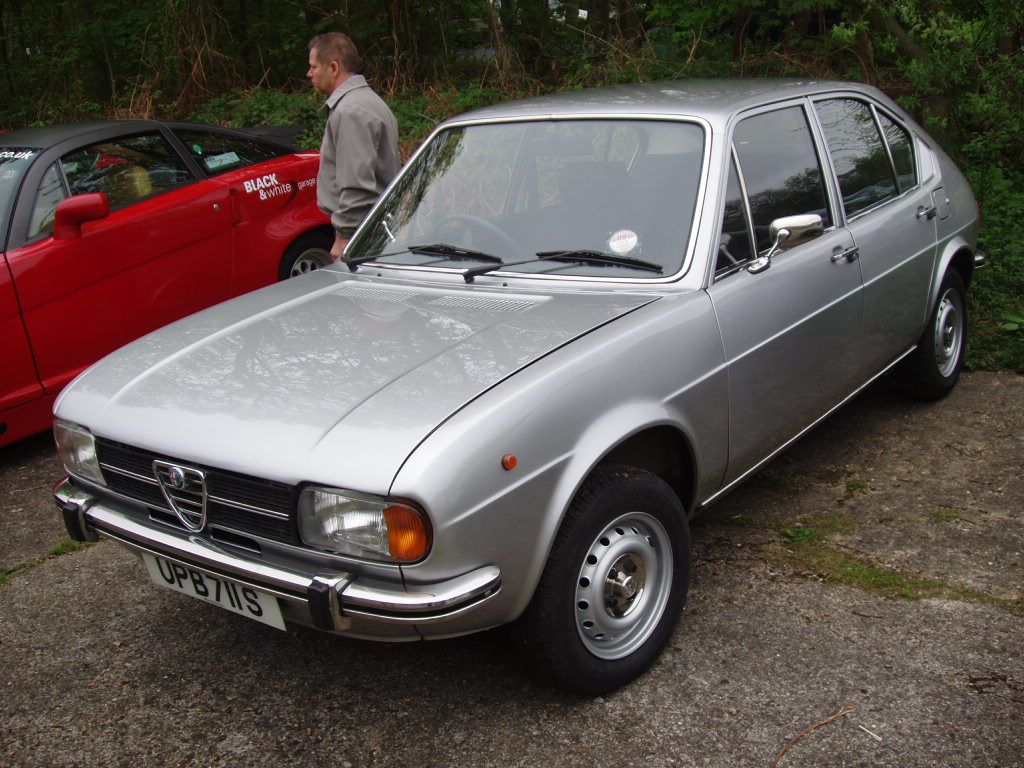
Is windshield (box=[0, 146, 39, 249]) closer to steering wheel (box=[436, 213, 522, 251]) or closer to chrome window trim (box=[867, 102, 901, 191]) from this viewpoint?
steering wheel (box=[436, 213, 522, 251])

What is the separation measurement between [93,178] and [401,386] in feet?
12.0

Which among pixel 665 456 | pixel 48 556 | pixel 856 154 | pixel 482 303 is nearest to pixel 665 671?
pixel 665 456

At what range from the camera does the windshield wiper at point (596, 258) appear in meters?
3.36

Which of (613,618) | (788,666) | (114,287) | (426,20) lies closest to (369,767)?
(613,618)

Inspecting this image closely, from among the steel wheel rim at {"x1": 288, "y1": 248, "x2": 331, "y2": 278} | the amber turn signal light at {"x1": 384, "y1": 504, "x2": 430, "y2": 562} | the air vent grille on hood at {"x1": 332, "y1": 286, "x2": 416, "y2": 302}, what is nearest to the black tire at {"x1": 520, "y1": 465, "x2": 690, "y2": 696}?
the amber turn signal light at {"x1": 384, "y1": 504, "x2": 430, "y2": 562}

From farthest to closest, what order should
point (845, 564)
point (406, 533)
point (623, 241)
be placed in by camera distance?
1. point (845, 564)
2. point (623, 241)
3. point (406, 533)

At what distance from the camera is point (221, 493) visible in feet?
8.84

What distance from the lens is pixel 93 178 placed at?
220 inches

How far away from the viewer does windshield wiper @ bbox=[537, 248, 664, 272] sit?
3363mm

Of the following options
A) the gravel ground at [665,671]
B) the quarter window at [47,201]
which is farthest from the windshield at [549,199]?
the quarter window at [47,201]

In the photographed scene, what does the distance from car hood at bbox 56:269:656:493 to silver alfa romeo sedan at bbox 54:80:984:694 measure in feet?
0.03

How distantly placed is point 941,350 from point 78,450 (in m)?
3.95

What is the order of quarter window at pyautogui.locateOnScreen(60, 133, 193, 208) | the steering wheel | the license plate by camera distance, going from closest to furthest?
the license plate
the steering wheel
quarter window at pyautogui.locateOnScreen(60, 133, 193, 208)

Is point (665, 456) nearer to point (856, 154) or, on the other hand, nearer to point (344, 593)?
point (344, 593)
